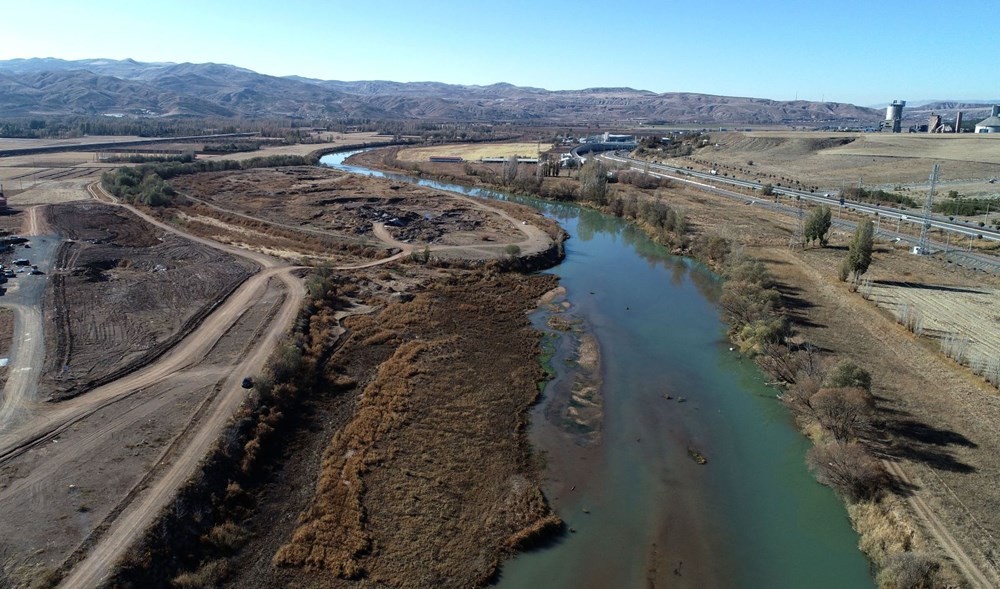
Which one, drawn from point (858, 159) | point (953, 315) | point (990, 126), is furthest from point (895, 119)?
point (953, 315)

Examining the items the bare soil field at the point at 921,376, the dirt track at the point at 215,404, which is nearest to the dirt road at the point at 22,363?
the dirt track at the point at 215,404

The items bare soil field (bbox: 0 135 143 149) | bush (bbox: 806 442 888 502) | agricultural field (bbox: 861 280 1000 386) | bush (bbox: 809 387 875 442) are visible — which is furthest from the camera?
bare soil field (bbox: 0 135 143 149)

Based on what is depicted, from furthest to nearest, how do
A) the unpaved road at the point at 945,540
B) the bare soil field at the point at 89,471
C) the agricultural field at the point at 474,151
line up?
the agricultural field at the point at 474,151
the bare soil field at the point at 89,471
the unpaved road at the point at 945,540

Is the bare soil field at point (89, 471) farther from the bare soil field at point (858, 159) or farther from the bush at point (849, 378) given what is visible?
the bare soil field at point (858, 159)

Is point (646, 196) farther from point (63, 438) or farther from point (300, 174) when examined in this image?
point (63, 438)

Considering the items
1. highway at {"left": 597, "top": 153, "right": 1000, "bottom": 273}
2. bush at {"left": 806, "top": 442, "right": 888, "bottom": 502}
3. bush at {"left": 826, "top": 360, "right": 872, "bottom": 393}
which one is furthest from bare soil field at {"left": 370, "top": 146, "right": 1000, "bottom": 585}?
highway at {"left": 597, "top": 153, "right": 1000, "bottom": 273}

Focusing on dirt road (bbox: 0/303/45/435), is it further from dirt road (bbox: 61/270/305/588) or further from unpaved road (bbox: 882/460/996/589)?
unpaved road (bbox: 882/460/996/589)
